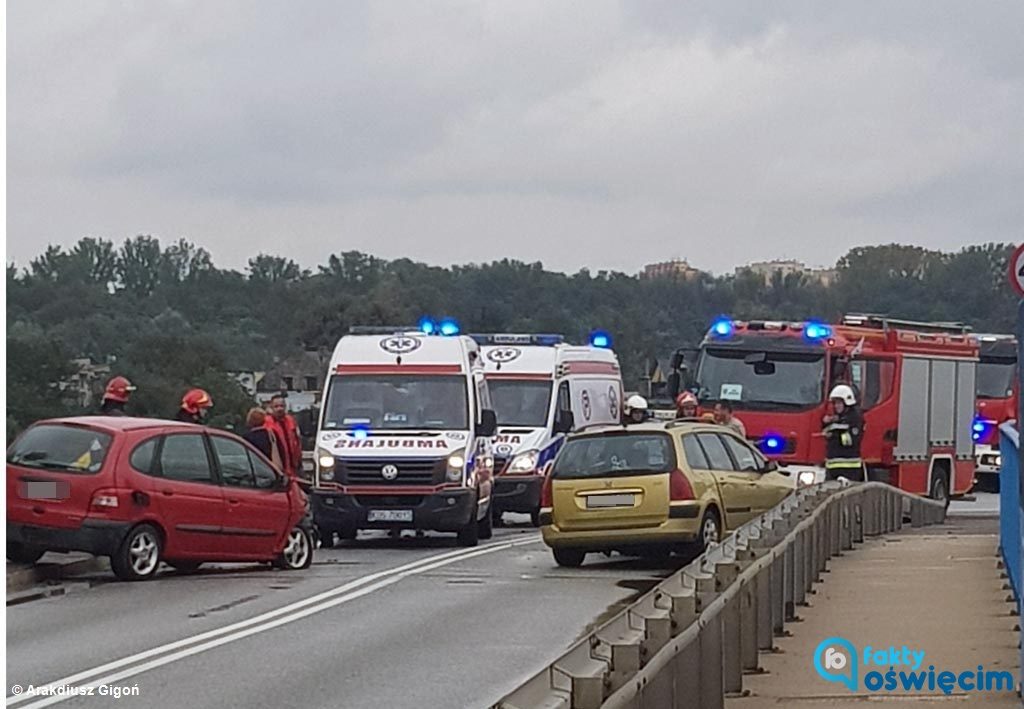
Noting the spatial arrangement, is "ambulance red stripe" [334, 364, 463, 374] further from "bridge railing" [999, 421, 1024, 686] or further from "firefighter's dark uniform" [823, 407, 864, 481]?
"bridge railing" [999, 421, 1024, 686]

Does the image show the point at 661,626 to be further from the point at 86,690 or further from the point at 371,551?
the point at 371,551

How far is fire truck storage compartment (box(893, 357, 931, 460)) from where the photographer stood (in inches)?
1191

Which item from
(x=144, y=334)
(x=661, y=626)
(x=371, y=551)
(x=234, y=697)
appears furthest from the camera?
(x=144, y=334)

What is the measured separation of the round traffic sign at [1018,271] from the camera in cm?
1641

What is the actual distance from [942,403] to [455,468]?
12.4 metres

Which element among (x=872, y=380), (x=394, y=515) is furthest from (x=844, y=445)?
(x=394, y=515)

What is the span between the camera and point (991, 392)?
131 ft

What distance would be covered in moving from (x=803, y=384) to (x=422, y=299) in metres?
31.9

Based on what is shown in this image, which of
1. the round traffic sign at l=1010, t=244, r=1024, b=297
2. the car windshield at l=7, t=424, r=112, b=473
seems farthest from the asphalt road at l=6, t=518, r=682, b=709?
the round traffic sign at l=1010, t=244, r=1024, b=297

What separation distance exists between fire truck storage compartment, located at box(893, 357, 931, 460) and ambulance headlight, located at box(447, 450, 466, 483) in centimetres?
985

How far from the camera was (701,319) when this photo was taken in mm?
57281

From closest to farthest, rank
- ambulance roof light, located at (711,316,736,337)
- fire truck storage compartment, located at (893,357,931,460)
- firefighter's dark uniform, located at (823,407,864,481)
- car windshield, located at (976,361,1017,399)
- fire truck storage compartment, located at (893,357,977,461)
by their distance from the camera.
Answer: firefighter's dark uniform, located at (823,407,864,481) < ambulance roof light, located at (711,316,736,337) < fire truck storage compartment, located at (893,357,931,460) < fire truck storage compartment, located at (893,357,977,461) < car windshield, located at (976,361,1017,399)

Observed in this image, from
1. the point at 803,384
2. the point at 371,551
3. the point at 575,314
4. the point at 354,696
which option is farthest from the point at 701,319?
the point at 354,696

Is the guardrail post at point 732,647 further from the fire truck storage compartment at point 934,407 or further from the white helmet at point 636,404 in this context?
the fire truck storage compartment at point 934,407
